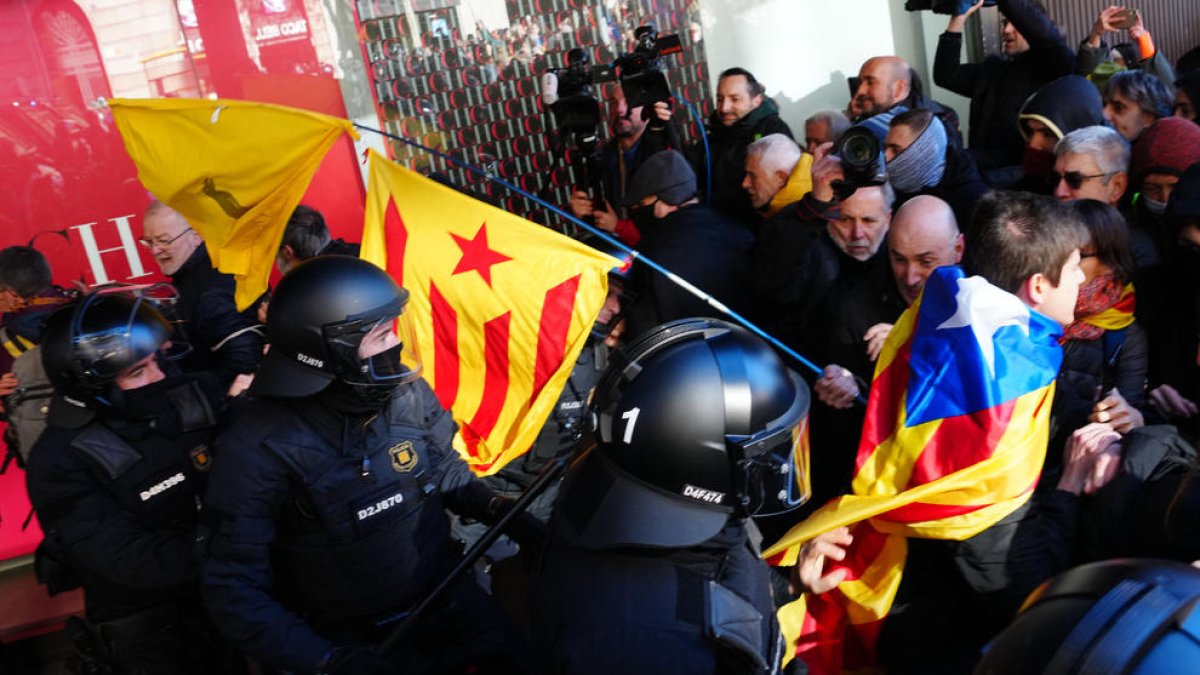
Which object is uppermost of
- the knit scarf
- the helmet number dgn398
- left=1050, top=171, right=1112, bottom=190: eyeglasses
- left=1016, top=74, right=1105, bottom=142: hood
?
left=1016, top=74, right=1105, bottom=142: hood

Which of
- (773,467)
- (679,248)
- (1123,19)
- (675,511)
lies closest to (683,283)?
(679,248)

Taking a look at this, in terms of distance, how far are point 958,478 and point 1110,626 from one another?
3.79 feet

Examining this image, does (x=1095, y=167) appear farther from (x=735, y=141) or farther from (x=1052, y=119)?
(x=735, y=141)

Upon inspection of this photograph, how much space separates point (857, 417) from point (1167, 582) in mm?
2131

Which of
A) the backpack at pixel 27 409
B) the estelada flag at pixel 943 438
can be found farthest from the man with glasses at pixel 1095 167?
the backpack at pixel 27 409

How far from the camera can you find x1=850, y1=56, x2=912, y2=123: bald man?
5469mm

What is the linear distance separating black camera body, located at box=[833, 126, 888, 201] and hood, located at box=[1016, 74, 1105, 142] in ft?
4.74

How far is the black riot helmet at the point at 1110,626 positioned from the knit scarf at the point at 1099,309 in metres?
1.97

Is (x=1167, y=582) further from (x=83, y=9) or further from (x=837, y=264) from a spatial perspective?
(x=83, y=9)

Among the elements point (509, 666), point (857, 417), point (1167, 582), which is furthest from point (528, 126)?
point (1167, 582)

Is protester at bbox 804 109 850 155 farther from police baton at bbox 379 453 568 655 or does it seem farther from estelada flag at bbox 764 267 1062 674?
police baton at bbox 379 453 568 655

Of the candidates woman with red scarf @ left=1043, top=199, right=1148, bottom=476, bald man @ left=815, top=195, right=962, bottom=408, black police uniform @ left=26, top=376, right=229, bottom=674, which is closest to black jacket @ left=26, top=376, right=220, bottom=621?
black police uniform @ left=26, top=376, right=229, bottom=674

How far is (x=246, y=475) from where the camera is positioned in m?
2.63

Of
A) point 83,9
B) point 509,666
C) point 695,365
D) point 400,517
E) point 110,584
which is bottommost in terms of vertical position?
point 509,666
